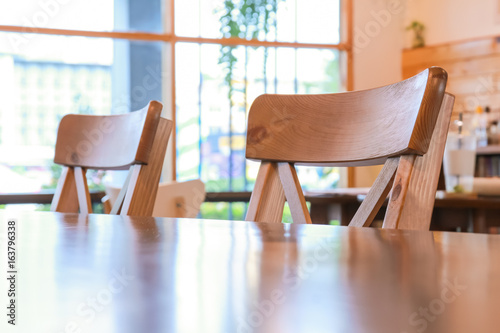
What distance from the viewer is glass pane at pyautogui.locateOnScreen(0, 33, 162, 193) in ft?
18.1

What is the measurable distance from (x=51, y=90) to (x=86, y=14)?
2.69 ft

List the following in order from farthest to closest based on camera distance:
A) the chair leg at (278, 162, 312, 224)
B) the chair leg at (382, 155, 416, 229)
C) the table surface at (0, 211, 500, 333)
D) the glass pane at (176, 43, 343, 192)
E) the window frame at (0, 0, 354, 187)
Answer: the glass pane at (176, 43, 343, 192), the window frame at (0, 0, 354, 187), the chair leg at (278, 162, 312, 224), the chair leg at (382, 155, 416, 229), the table surface at (0, 211, 500, 333)

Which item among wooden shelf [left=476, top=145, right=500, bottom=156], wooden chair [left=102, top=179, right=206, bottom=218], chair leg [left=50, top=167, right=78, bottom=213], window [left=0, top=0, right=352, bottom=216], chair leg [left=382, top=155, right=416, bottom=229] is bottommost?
wooden chair [left=102, top=179, right=206, bottom=218]

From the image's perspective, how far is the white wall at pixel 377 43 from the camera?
6.49 m

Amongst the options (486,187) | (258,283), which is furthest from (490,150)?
(258,283)

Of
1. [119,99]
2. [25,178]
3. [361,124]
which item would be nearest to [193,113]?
[119,99]

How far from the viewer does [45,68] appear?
561 cm

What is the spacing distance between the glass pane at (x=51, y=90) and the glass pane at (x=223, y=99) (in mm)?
367

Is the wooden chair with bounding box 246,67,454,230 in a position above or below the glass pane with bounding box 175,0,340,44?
below

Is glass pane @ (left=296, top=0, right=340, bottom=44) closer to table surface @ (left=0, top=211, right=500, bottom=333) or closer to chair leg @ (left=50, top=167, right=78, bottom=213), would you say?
chair leg @ (left=50, top=167, right=78, bottom=213)

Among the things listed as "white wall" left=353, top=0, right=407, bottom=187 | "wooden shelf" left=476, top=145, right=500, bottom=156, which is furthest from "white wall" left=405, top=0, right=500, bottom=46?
"wooden shelf" left=476, top=145, right=500, bottom=156

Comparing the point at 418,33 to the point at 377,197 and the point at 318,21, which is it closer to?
the point at 318,21

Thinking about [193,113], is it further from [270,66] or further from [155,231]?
[155,231]

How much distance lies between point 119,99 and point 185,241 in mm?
5564
